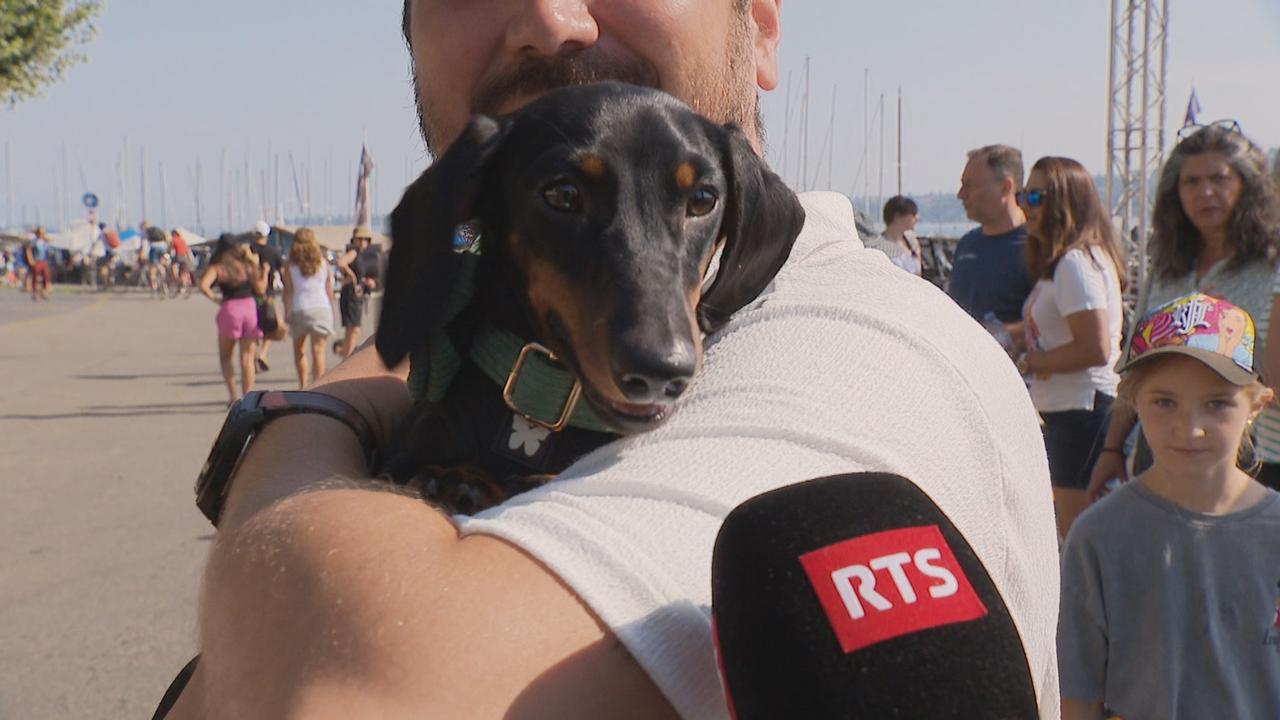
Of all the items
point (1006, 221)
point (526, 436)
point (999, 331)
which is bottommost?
point (999, 331)

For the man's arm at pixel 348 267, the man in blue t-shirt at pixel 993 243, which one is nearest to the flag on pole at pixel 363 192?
the man's arm at pixel 348 267

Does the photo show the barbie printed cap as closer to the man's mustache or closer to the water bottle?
the water bottle

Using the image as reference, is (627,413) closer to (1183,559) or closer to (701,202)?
(701,202)

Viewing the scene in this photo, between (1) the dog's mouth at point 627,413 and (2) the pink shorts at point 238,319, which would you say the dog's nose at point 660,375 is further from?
(2) the pink shorts at point 238,319

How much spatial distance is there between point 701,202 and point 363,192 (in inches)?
623

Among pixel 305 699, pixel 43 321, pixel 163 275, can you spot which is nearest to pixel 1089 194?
pixel 305 699

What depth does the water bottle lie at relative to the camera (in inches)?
210

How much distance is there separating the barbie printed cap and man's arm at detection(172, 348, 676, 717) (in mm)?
2798

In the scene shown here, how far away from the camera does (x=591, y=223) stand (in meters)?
1.53

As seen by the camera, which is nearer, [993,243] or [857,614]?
[857,614]

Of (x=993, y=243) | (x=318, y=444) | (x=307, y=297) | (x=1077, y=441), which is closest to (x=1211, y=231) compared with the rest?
(x=1077, y=441)

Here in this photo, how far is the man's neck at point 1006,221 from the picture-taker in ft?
21.1

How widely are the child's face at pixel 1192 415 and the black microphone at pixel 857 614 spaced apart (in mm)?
2780

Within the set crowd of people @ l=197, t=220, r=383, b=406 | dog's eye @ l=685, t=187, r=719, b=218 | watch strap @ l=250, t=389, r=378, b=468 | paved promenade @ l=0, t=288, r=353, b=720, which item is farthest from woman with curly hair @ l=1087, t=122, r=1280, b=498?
crowd of people @ l=197, t=220, r=383, b=406
